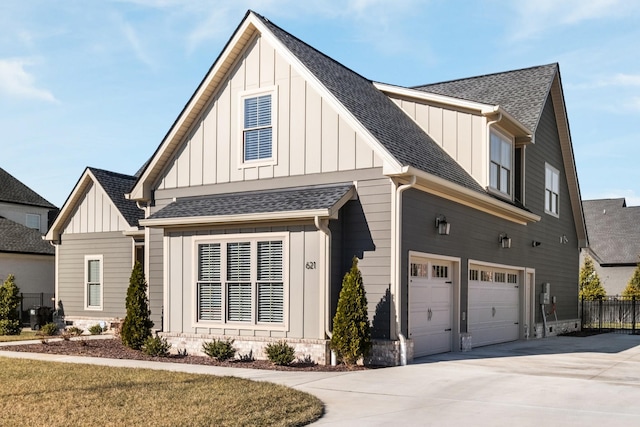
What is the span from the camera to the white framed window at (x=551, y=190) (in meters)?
23.4

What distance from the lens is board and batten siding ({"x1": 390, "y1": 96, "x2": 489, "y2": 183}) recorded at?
17.9 m

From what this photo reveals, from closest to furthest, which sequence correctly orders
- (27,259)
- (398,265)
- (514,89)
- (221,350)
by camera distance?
(398,265)
(221,350)
(514,89)
(27,259)

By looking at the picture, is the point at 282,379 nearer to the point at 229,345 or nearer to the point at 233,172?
the point at 229,345

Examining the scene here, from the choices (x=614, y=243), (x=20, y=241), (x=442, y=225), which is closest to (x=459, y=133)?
(x=442, y=225)

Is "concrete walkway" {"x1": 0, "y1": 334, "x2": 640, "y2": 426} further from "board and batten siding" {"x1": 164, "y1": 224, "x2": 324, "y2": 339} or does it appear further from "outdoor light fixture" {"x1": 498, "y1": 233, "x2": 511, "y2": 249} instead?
"outdoor light fixture" {"x1": 498, "y1": 233, "x2": 511, "y2": 249}

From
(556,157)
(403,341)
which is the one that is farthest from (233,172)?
(556,157)

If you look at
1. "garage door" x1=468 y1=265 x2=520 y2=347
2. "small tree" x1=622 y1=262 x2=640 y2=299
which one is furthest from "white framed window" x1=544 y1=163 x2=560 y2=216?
"small tree" x1=622 y1=262 x2=640 y2=299

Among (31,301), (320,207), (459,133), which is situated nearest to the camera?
(320,207)

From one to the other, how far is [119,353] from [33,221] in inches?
1064

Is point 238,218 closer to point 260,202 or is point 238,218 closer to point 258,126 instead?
point 260,202

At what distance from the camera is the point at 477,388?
11195 millimetres

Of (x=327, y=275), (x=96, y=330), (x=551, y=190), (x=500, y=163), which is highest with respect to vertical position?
(x=500, y=163)

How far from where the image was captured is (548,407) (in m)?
9.65

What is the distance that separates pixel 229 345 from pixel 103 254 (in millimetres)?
10488
